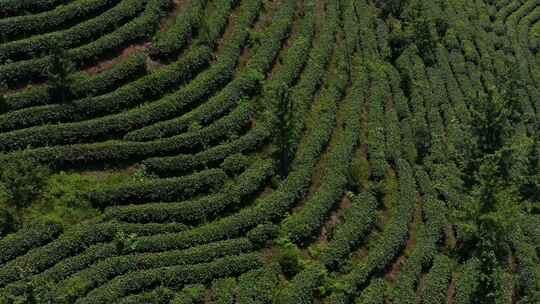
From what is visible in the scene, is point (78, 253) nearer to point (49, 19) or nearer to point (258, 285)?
point (258, 285)

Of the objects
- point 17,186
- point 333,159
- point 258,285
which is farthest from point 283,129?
point 17,186

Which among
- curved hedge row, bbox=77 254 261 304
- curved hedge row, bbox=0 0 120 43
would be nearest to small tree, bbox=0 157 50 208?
curved hedge row, bbox=77 254 261 304

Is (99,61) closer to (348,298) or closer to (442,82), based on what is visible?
(348,298)

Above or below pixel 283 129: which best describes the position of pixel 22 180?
below

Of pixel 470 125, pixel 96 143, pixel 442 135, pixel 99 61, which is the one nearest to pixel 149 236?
pixel 96 143

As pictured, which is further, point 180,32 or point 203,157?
point 180,32

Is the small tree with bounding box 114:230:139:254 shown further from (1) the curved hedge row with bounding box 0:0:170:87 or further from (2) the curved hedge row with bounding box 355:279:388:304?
(2) the curved hedge row with bounding box 355:279:388:304
